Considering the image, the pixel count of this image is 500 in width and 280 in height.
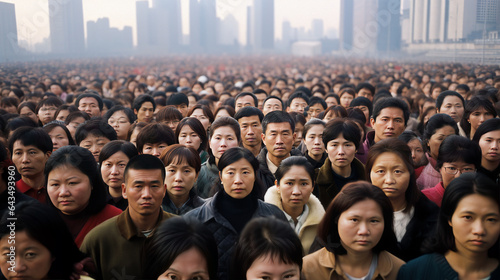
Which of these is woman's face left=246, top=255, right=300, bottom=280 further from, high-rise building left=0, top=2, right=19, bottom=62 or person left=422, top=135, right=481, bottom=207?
high-rise building left=0, top=2, right=19, bottom=62

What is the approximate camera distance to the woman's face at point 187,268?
2.19 metres

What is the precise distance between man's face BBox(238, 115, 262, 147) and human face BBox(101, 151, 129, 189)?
182 centimetres

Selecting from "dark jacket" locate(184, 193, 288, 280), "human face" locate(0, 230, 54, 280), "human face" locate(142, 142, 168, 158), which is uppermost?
"human face" locate(142, 142, 168, 158)

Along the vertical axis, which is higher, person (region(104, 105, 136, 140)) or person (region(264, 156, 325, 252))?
person (region(104, 105, 136, 140))

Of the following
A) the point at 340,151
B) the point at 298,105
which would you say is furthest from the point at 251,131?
the point at 298,105

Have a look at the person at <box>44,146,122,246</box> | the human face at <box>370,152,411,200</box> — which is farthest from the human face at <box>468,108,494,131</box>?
the person at <box>44,146,122,246</box>

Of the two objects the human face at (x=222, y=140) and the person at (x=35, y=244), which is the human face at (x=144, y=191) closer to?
the person at (x=35, y=244)

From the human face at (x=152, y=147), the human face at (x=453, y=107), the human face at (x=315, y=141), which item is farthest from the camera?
the human face at (x=453, y=107)

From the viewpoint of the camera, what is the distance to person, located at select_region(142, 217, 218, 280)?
2.19 meters

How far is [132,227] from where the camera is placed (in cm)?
273

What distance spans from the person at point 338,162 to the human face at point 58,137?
9.40 ft

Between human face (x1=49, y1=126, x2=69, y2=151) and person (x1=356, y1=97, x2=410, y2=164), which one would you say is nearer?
human face (x1=49, y1=126, x2=69, y2=151)

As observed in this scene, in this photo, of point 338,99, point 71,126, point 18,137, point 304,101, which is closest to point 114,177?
point 18,137

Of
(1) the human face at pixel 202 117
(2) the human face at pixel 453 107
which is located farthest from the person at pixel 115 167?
(2) the human face at pixel 453 107
